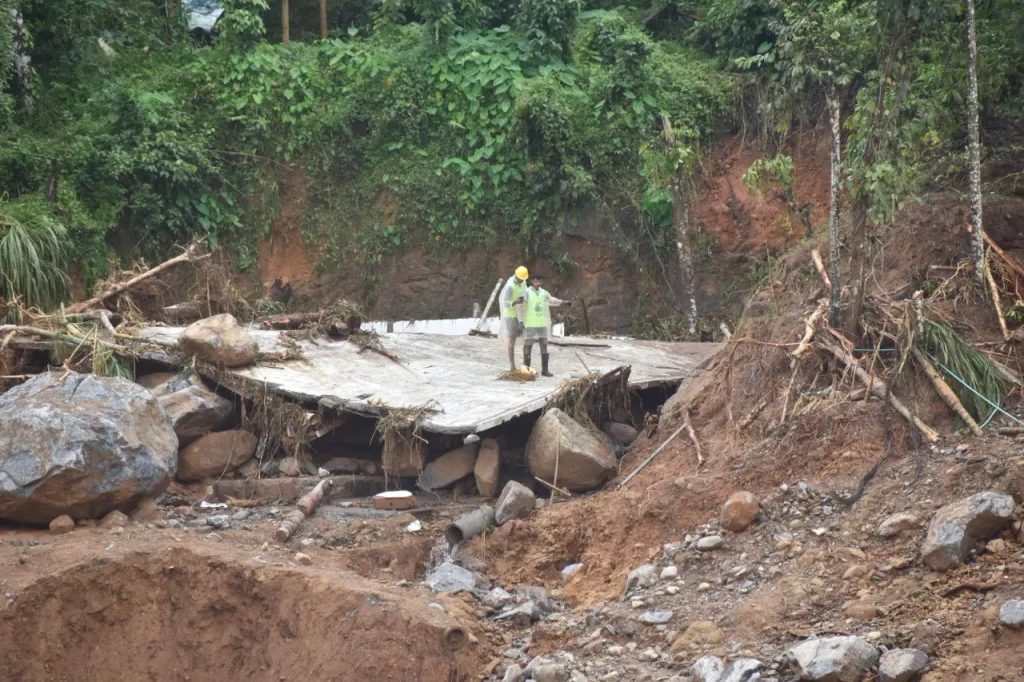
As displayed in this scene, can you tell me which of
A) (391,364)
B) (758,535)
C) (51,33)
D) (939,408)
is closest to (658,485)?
(758,535)

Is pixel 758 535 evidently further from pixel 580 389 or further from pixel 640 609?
pixel 580 389

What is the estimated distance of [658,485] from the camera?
966 cm

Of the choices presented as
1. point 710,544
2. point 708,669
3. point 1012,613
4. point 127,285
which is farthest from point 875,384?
point 127,285

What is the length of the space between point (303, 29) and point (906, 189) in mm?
14359

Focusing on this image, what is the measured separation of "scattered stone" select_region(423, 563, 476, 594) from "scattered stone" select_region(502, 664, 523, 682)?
132 centimetres

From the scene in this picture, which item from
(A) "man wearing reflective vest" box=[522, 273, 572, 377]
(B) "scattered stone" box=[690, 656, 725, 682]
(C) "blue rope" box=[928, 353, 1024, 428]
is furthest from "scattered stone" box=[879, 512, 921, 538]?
(A) "man wearing reflective vest" box=[522, 273, 572, 377]

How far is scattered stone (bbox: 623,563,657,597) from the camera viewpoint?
851cm

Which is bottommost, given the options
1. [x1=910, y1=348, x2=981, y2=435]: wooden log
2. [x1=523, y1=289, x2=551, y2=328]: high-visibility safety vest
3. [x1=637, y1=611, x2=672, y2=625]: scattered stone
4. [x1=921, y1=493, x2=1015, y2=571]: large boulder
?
[x1=637, y1=611, x2=672, y2=625]: scattered stone

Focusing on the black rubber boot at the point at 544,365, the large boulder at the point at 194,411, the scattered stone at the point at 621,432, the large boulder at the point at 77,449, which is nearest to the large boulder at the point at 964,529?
the scattered stone at the point at 621,432

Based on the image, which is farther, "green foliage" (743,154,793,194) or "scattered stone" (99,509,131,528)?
"green foliage" (743,154,793,194)

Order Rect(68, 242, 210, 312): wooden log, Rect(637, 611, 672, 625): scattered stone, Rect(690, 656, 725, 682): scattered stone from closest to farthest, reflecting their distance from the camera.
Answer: Rect(690, 656, 725, 682): scattered stone
Rect(637, 611, 672, 625): scattered stone
Rect(68, 242, 210, 312): wooden log

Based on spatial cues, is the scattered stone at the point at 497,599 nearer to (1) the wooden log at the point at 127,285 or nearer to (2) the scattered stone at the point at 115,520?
(2) the scattered stone at the point at 115,520

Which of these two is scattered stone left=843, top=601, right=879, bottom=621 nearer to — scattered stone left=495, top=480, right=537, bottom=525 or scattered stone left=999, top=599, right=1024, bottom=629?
scattered stone left=999, top=599, right=1024, bottom=629

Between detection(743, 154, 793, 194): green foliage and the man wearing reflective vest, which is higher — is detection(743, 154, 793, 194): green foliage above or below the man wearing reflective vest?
above
